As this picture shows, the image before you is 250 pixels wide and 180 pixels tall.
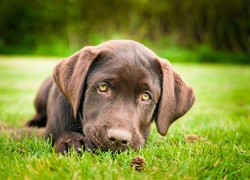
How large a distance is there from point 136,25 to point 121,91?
22812 millimetres

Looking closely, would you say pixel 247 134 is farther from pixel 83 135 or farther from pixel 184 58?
pixel 184 58

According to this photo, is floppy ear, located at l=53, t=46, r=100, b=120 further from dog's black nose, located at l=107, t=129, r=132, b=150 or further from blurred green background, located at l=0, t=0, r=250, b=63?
blurred green background, located at l=0, t=0, r=250, b=63

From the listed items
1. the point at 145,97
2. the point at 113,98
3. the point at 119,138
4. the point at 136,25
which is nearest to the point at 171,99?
the point at 145,97

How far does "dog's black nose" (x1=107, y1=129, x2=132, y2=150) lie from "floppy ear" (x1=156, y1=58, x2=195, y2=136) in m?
0.65

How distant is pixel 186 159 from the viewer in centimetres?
290

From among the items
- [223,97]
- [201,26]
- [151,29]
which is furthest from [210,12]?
[223,97]

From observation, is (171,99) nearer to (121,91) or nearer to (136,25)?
(121,91)

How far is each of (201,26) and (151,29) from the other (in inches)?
144

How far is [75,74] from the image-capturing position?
3.62 m

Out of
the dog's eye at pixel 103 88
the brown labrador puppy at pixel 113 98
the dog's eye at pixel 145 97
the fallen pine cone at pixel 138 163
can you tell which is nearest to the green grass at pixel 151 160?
the fallen pine cone at pixel 138 163

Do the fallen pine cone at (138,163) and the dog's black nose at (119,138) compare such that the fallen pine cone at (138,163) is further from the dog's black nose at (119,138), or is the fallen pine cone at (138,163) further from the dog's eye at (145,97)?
the dog's eye at (145,97)

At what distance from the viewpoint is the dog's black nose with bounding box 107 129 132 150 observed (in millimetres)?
3016

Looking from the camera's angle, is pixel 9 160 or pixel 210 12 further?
pixel 210 12

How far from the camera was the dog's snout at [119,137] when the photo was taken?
3016 millimetres
